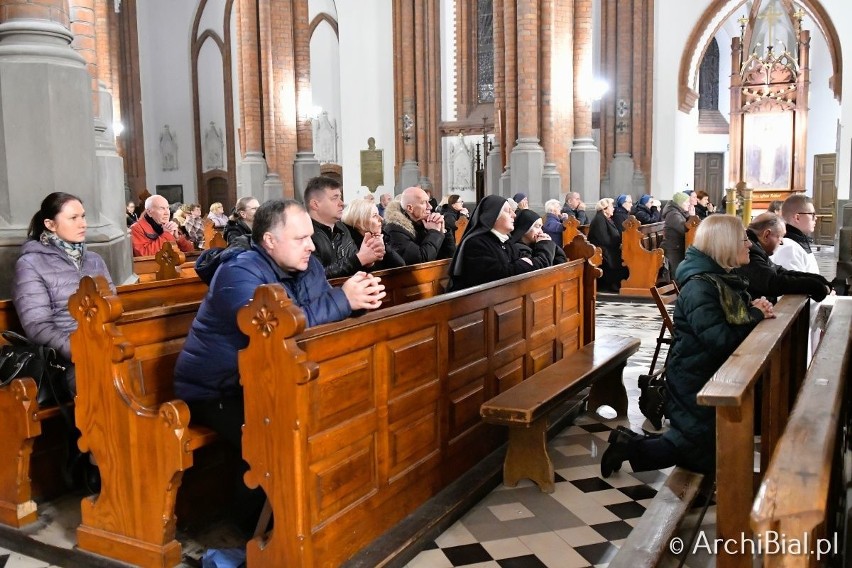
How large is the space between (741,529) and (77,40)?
589 centimetres

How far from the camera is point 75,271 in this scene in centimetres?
438

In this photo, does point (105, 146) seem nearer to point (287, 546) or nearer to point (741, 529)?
point (287, 546)

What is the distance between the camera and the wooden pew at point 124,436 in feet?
11.3

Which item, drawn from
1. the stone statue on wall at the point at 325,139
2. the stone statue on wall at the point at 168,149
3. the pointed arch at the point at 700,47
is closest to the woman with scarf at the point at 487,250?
the pointed arch at the point at 700,47

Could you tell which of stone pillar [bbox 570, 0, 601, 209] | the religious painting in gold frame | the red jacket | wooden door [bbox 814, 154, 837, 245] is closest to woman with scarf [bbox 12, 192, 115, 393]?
the red jacket

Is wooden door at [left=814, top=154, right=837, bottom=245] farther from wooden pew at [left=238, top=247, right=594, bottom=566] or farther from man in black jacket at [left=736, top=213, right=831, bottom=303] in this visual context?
wooden pew at [left=238, top=247, right=594, bottom=566]

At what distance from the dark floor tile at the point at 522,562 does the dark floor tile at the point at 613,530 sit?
0.45 m

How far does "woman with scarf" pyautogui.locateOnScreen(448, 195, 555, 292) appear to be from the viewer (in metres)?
5.27

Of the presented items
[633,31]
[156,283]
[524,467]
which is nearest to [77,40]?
[156,283]

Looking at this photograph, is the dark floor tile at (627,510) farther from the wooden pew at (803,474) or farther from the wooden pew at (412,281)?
the wooden pew at (412,281)

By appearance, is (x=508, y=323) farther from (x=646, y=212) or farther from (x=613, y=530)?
(x=646, y=212)

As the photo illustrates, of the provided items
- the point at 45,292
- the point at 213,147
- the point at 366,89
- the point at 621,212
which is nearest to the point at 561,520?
the point at 45,292

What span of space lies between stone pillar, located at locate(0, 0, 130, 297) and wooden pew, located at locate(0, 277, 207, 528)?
117 centimetres

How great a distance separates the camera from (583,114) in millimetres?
15469
